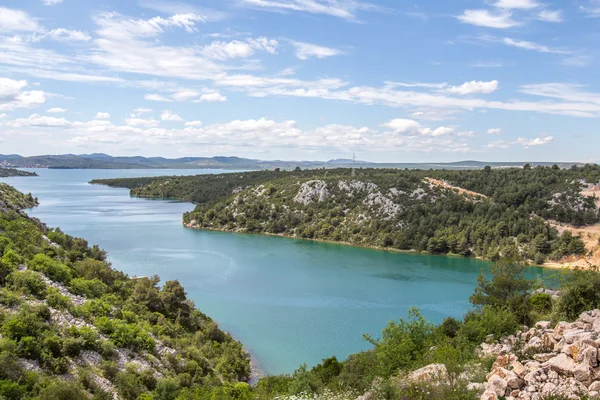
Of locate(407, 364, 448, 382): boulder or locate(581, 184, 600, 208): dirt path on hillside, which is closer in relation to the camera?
locate(407, 364, 448, 382): boulder

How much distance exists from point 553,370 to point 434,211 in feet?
194

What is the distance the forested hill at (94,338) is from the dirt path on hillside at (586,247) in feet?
140

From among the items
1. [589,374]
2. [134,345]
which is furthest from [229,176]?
[589,374]

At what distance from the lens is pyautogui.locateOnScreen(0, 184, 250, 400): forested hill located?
13.9 meters

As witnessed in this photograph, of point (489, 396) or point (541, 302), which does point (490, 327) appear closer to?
point (541, 302)

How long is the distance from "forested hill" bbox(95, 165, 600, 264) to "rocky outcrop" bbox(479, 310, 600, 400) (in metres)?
43.6

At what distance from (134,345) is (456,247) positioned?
49.7 m

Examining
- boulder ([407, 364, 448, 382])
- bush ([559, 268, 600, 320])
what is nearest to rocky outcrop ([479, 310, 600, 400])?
boulder ([407, 364, 448, 382])

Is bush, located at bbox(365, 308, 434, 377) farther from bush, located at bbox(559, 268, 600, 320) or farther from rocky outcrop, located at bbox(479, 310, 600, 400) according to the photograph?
bush, located at bbox(559, 268, 600, 320)

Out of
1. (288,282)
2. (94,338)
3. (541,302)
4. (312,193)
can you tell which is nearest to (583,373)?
(541,302)

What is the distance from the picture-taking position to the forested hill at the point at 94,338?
45.5ft

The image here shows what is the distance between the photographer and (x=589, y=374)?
928cm

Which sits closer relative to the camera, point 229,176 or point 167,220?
point 167,220

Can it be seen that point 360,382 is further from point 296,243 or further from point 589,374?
point 296,243
